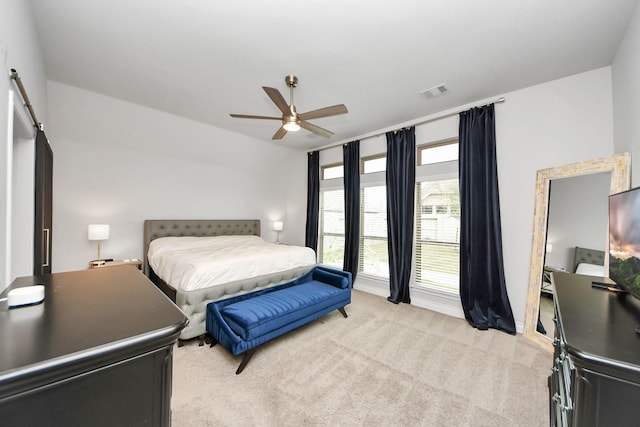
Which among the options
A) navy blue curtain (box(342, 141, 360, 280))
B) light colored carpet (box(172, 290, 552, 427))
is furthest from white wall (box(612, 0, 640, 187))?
navy blue curtain (box(342, 141, 360, 280))

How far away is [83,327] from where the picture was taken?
716 millimetres

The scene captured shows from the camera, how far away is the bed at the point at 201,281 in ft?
8.09

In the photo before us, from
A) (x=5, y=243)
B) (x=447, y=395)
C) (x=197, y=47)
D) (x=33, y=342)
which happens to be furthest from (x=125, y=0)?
(x=447, y=395)

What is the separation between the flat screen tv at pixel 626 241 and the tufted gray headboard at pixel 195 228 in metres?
4.84

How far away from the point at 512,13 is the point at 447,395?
297cm

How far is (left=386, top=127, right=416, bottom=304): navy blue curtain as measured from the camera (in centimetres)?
378

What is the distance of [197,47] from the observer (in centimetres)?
229

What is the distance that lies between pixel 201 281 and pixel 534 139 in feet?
13.3

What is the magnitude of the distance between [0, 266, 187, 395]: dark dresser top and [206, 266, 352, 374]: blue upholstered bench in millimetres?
1328

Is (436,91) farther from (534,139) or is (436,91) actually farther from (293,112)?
(293,112)

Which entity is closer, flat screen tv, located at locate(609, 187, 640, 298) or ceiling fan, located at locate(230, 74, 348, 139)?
flat screen tv, located at locate(609, 187, 640, 298)

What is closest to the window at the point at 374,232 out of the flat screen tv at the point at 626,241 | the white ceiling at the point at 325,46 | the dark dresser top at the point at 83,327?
the white ceiling at the point at 325,46

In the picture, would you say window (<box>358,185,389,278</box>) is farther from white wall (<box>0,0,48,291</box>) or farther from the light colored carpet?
white wall (<box>0,0,48,291</box>)

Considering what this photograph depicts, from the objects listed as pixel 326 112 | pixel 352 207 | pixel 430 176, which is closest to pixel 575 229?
pixel 430 176
